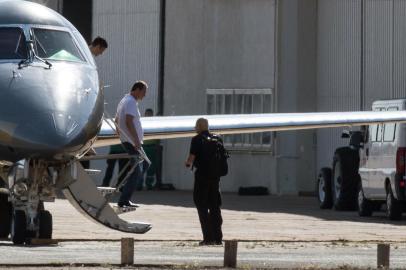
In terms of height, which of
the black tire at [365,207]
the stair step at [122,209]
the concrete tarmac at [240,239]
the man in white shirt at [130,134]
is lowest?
the concrete tarmac at [240,239]

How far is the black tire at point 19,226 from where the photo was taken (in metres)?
18.8

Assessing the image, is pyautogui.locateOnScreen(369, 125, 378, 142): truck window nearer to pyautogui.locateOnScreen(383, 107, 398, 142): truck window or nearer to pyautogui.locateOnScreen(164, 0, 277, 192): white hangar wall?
pyautogui.locateOnScreen(383, 107, 398, 142): truck window

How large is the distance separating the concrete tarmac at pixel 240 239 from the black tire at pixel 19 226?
0.13 meters

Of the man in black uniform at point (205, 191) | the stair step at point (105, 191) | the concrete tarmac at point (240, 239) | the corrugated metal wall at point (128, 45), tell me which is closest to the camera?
the concrete tarmac at point (240, 239)

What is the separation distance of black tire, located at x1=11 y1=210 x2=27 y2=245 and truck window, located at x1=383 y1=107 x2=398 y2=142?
39.9ft

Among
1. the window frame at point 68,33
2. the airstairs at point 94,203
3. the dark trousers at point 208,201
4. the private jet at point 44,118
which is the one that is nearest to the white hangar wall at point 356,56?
the dark trousers at point 208,201

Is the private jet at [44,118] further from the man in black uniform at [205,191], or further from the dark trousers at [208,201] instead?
the dark trousers at [208,201]

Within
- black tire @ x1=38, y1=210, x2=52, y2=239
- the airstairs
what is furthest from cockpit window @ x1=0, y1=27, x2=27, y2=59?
black tire @ x1=38, y1=210, x2=52, y2=239

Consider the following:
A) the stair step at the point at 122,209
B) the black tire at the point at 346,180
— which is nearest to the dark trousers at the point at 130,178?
the stair step at the point at 122,209

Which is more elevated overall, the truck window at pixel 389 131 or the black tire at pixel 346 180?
the truck window at pixel 389 131

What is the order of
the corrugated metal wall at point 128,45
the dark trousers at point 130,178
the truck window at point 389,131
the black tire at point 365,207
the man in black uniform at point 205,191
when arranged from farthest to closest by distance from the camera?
the corrugated metal wall at point 128,45
the black tire at point 365,207
the truck window at point 389,131
the man in black uniform at point 205,191
the dark trousers at point 130,178

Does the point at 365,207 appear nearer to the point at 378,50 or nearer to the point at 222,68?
the point at 378,50

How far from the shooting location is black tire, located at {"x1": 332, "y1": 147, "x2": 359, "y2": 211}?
32781 millimetres

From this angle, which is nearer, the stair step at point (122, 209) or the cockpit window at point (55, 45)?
the cockpit window at point (55, 45)
